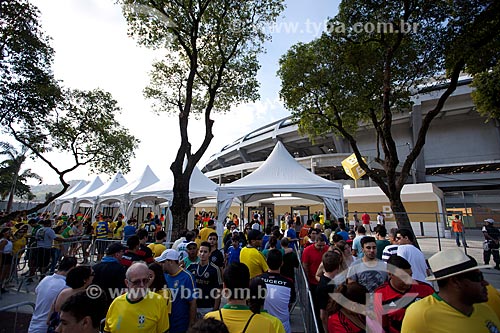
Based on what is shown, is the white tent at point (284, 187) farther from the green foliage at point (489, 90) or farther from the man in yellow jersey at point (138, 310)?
the man in yellow jersey at point (138, 310)

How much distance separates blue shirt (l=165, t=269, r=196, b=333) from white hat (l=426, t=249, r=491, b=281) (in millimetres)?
2451

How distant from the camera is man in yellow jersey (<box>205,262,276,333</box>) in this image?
5.95ft

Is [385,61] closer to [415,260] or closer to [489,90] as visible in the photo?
[489,90]

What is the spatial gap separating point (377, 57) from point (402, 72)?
1278 millimetres

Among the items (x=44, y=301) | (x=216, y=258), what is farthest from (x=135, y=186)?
(x=44, y=301)

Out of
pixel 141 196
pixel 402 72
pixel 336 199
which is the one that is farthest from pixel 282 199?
pixel 402 72

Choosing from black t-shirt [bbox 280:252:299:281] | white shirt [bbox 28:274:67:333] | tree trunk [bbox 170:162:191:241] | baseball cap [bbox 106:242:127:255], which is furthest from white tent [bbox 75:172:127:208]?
black t-shirt [bbox 280:252:299:281]

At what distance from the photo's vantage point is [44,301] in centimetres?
296

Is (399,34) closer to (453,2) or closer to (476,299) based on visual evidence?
(453,2)

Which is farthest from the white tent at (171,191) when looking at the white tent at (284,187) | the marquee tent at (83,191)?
the marquee tent at (83,191)

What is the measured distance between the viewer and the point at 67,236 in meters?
9.51

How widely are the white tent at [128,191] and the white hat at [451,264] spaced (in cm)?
1525

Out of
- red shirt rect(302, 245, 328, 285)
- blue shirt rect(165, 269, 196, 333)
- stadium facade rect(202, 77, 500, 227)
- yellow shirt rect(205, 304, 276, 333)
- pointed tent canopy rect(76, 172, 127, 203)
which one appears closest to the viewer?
yellow shirt rect(205, 304, 276, 333)

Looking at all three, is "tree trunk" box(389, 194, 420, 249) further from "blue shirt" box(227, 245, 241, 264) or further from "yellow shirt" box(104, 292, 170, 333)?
"yellow shirt" box(104, 292, 170, 333)
